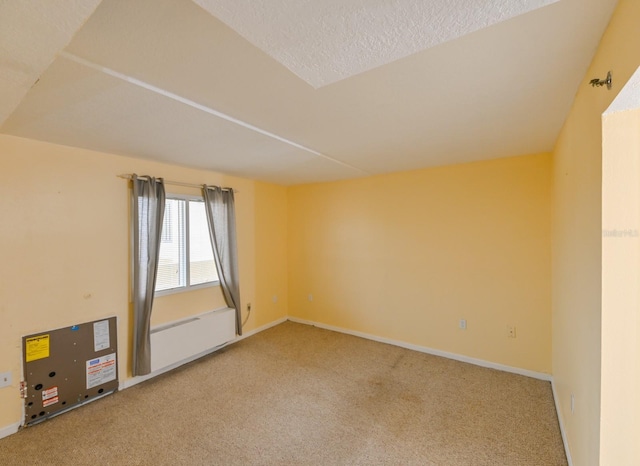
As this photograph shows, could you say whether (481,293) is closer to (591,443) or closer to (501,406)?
(501,406)

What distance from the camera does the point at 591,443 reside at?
4.21ft

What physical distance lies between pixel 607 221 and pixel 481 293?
2.25 meters

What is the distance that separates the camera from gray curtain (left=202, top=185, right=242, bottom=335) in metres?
3.52

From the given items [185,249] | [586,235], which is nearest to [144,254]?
[185,249]

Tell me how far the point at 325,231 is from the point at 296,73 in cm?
327

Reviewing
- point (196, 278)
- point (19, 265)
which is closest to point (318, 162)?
point (196, 278)

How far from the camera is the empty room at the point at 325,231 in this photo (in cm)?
108

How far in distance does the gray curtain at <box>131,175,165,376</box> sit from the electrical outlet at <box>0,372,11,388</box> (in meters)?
0.84

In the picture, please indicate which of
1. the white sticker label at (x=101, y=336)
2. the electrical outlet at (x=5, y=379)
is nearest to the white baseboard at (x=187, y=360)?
the white sticker label at (x=101, y=336)

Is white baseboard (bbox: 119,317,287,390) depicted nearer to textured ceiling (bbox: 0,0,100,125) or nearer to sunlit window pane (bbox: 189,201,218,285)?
sunlit window pane (bbox: 189,201,218,285)

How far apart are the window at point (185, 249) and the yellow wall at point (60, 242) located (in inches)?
8.4

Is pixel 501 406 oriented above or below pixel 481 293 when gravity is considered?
below

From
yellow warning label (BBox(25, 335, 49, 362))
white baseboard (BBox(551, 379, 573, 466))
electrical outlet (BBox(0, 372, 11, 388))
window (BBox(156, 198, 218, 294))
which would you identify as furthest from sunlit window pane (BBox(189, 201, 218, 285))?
white baseboard (BBox(551, 379, 573, 466))

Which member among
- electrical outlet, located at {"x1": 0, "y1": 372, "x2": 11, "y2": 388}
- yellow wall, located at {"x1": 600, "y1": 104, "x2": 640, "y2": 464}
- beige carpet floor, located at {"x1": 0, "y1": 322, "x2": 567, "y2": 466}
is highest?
yellow wall, located at {"x1": 600, "y1": 104, "x2": 640, "y2": 464}
